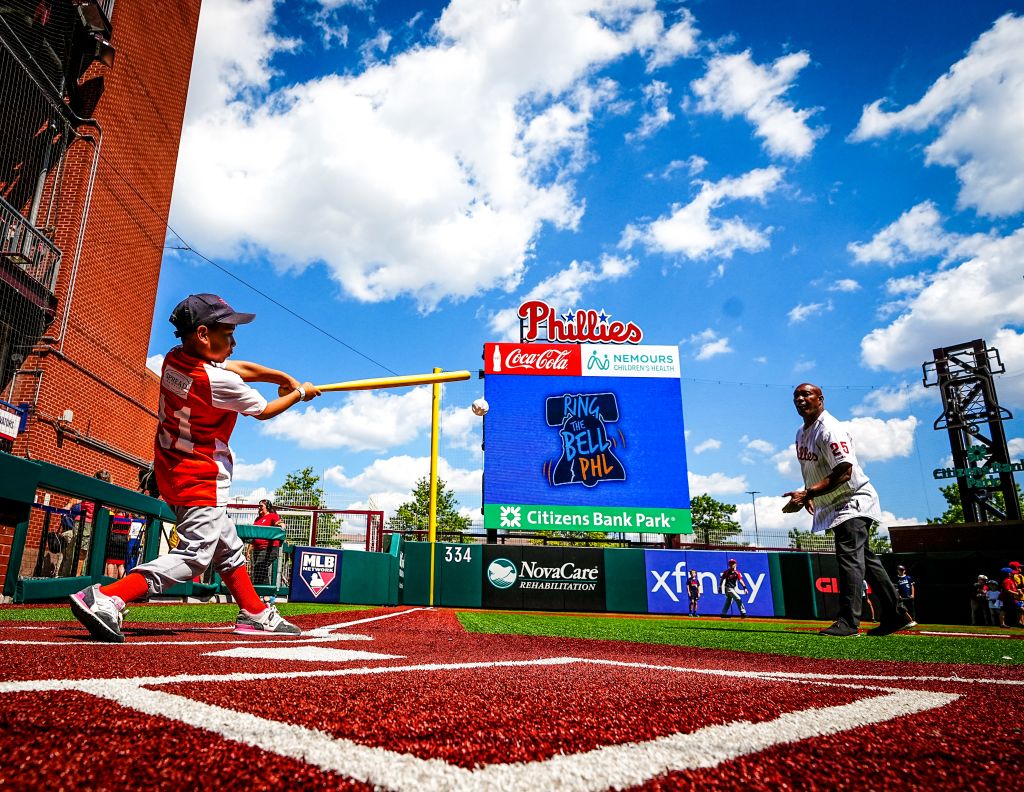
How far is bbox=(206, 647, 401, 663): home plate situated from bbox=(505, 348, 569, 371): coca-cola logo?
1680cm

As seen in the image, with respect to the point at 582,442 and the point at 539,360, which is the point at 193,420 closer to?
the point at 582,442

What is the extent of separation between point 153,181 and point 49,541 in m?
8.97

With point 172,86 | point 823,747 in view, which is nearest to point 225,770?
point 823,747

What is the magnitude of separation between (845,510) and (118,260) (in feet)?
46.0

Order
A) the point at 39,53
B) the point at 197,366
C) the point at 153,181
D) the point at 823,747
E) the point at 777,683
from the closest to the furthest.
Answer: the point at 823,747 < the point at 777,683 < the point at 197,366 < the point at 39,53 < the point at 153,181

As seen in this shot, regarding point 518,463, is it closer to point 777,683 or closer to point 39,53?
point 39,53

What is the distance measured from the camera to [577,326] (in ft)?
67.6

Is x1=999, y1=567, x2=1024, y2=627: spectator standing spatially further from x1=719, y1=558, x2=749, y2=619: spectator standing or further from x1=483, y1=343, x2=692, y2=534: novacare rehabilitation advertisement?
x1=483, y1=343, x2=692, y2=534: novacare rehabilitation advertisement

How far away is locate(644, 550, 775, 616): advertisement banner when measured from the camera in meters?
14.9

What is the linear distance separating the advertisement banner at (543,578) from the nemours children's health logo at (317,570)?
382 centimetres

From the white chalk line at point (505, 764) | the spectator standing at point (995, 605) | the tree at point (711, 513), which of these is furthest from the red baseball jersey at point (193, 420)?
the tree at point (711, 513)

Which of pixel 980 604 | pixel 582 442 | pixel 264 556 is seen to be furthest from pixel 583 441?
pixel 980 604

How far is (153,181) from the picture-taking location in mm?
13984

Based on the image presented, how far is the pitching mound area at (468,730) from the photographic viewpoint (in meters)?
0.77
